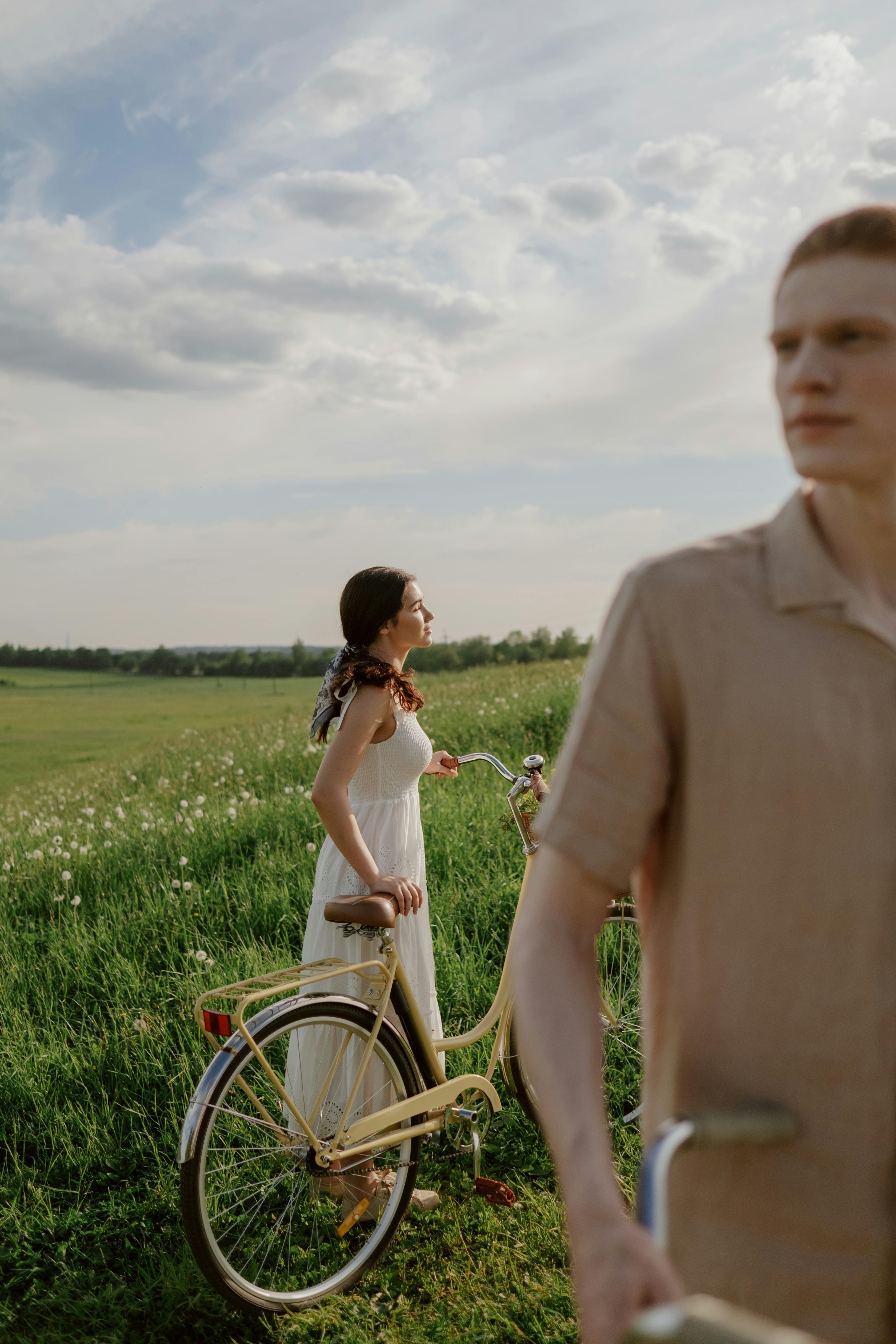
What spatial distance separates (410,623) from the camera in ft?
13.3

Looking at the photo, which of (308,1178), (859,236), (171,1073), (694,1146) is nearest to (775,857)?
(694,1146)

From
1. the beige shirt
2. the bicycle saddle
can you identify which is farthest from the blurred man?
the bicycle saddle

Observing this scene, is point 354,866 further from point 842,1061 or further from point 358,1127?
point 842,1061

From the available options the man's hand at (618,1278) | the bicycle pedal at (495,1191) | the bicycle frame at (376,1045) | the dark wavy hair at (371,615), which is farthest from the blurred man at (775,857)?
the bicycle pedal at (495,1191)

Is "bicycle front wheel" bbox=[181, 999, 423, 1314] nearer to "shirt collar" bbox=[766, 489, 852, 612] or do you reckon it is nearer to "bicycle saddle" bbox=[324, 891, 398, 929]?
"bicycle saddle" bbox=[324, 891, 398, 929]

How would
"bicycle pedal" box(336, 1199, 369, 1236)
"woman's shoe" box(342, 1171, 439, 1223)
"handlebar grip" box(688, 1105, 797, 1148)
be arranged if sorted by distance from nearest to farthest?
1. "handlebar grip" box(688, 1105, 797, 1148)
2. "bicycle pedal" box(336, 1199, 369, 1236)
3. "woman's shoe" box(342, 1171, 439, 1223)

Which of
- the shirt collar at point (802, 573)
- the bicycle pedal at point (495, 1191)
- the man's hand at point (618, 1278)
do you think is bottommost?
the bicycle pedal at point (495, 1191)

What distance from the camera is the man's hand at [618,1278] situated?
100 centimetres

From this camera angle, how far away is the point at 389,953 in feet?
12.4

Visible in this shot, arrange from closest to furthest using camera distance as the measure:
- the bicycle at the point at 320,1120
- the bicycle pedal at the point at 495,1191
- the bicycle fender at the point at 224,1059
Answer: the bicycle fender at the point at 224,1059 < the bicycle at the point at 320,1120 < the bicycle pedal at the point at 495,1191

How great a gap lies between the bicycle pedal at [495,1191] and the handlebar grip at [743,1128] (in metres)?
3.35

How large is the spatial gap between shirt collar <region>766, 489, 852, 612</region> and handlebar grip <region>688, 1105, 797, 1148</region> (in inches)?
22.8

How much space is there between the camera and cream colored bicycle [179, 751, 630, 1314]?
344cm

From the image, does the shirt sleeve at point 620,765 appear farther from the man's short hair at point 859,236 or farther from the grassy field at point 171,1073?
the grassy field at point 171,1073
